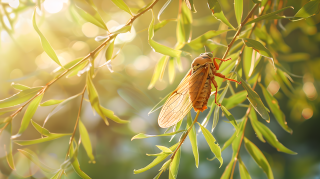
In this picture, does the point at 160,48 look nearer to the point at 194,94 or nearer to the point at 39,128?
the point at 194,94

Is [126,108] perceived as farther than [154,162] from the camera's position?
Yes

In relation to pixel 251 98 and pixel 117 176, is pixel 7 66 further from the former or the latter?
pixel 251 98

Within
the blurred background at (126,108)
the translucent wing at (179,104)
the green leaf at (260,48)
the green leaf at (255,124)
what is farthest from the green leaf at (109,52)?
the blurred background at (126,108)

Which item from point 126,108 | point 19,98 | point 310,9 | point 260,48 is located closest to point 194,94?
point 260,48

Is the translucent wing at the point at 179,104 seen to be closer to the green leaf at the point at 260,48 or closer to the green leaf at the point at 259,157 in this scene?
the green leaf at the point at 260,48

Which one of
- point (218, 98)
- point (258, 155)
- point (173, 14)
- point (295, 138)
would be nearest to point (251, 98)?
point (218, 98)
